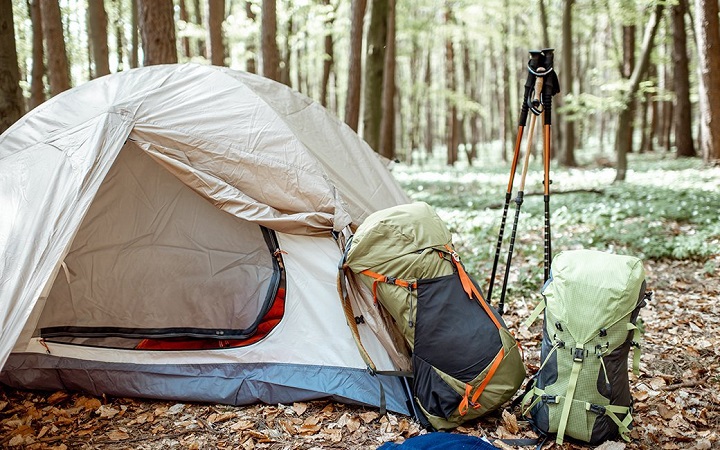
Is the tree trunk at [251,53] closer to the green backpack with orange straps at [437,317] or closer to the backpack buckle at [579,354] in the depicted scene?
the green backpack with orange straps at [437,317]

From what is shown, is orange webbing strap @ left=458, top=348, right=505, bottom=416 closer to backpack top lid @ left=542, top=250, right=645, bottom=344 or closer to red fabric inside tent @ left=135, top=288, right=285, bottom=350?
backpack top lid @ left=542, top=250, right=645, bottom=344

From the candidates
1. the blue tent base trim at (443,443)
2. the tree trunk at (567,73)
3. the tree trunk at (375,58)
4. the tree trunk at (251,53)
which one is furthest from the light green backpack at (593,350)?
the tree trunk at (567,73)

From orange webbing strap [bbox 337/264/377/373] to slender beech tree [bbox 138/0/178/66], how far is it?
4.20 meters

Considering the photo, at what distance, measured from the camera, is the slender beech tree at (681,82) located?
42.5 feet

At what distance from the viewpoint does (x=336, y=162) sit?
4.50m

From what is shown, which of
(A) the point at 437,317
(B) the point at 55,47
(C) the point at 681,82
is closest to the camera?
(A) the point at 437,317

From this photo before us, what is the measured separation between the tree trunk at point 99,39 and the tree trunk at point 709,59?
404 inches

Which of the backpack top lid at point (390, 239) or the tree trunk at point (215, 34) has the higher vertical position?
the tree trunk at point (215, 34)

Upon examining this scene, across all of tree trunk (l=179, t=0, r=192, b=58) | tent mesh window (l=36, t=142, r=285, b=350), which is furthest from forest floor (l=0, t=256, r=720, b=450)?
tree trunk (l=179, t=0, r=192, b=58)

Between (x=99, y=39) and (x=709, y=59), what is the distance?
10.6 metres

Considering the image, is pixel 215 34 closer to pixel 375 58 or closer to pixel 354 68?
pixel 354 68

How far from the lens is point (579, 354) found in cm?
295

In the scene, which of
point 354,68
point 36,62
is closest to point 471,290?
point 354,68

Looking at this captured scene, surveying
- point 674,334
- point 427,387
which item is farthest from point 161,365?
point 674,334
